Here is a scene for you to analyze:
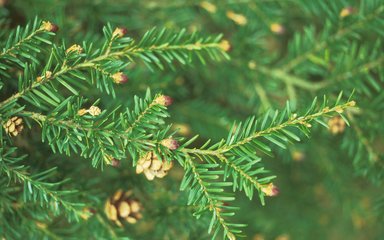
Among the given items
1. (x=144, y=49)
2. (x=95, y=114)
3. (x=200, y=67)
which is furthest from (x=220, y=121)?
(x=95, y=114)

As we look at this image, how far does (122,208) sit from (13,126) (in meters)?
0.27

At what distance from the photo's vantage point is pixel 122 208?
0.83 metres

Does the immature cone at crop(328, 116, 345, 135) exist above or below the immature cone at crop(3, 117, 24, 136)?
above

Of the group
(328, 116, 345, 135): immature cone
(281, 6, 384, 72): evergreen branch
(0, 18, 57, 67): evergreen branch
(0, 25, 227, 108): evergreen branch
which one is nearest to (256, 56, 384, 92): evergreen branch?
(281, 6, 384, 72): evergreen branch

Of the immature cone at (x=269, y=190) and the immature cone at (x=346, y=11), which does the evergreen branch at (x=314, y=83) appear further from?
the immature cone at (x=269, y=190)

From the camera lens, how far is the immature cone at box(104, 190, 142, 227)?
0.83 metres

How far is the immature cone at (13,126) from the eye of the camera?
68cm

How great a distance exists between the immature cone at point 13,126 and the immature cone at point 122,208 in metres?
0.25

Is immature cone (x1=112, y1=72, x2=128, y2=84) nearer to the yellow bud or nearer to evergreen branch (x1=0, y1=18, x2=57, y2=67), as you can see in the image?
evergreen branch (x1=0, y1=18, x2=57, y2=67)


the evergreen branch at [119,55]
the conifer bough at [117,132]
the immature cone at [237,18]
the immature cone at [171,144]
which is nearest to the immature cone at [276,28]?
the immature cone at [237,18]

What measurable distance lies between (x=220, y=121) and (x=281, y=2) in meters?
0.38

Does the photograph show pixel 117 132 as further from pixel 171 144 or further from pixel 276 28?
pixel 276 28

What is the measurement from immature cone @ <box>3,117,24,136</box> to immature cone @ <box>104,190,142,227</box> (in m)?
0.25

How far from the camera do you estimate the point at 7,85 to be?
0.79m
